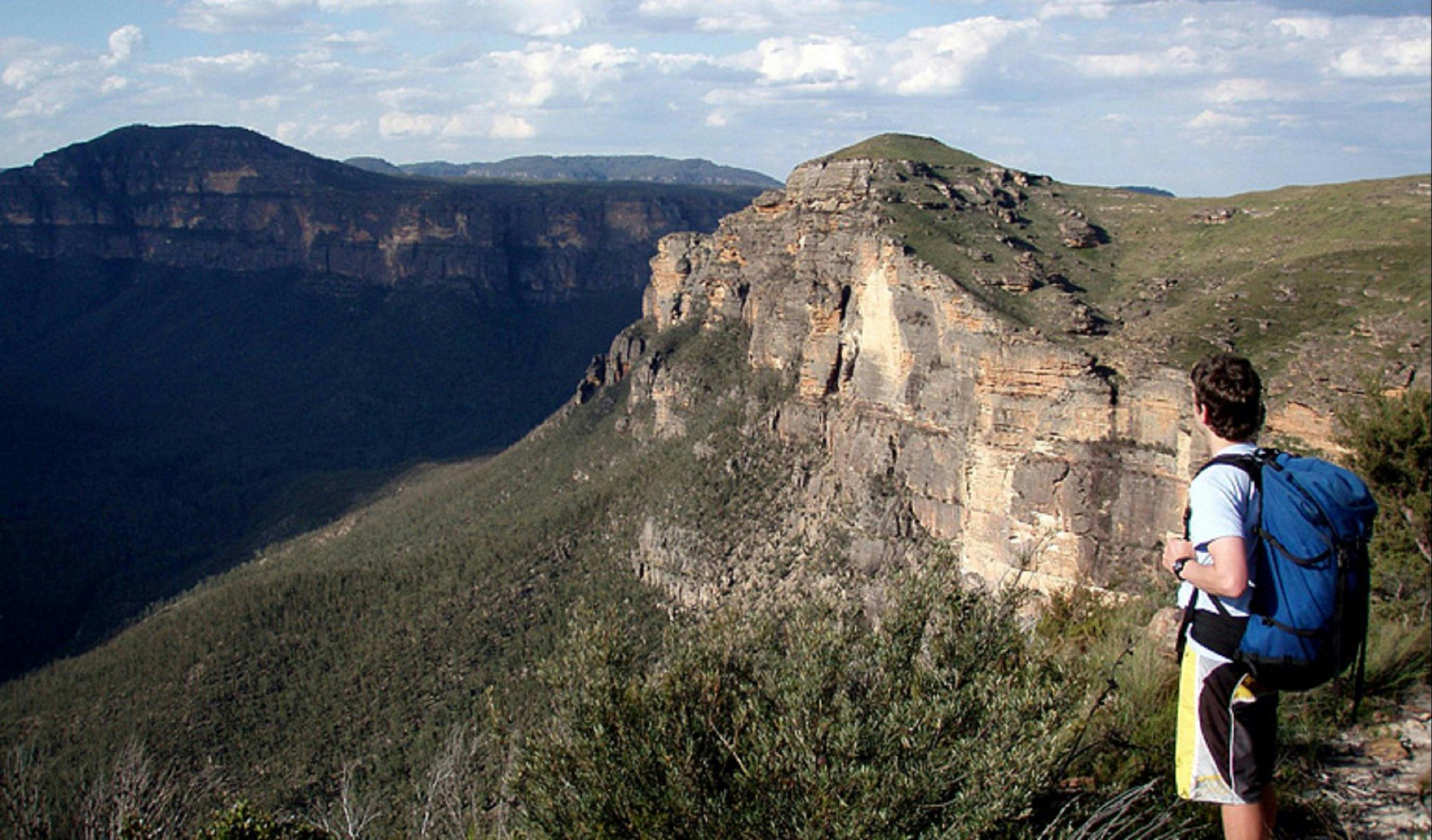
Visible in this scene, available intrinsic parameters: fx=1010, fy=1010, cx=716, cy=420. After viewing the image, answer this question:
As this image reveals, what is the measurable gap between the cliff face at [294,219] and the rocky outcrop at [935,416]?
307 feet

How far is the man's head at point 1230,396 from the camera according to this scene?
570cm

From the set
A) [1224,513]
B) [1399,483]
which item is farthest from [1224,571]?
[1399,483]

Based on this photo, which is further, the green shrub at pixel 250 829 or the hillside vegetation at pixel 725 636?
the green shrub at pixel 250 829

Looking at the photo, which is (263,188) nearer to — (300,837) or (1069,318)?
(1069,318)

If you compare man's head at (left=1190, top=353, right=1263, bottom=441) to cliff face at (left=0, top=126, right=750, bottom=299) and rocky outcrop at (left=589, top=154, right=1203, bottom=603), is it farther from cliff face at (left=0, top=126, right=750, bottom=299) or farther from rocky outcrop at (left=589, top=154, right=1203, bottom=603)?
cliff face at (left=0, top=126, right=750, bottom=299)

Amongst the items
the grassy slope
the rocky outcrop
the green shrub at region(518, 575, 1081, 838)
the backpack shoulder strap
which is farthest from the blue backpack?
the grassy slope

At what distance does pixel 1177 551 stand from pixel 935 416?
2865cm

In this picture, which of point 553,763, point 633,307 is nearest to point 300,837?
point 553,763

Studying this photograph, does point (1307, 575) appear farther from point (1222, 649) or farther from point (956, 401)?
point (956, 401)

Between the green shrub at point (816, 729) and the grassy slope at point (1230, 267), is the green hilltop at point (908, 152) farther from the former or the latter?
the green shrub at point (816, 729)

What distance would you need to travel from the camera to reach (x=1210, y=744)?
19.0 ft

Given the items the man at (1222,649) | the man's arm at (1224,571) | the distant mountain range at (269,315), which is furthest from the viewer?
the distant mountain range at (269,315)

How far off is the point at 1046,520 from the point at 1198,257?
15.1m

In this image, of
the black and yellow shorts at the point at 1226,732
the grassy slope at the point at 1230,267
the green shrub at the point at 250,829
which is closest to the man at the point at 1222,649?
the black and yellow shorts at the point at 1226,732
